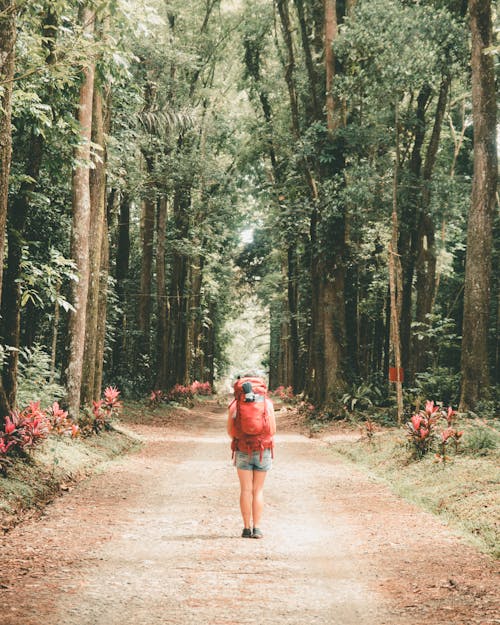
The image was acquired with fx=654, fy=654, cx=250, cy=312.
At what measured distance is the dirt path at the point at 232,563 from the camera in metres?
4.80

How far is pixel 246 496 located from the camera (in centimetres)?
729

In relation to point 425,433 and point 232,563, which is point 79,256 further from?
point 232,563

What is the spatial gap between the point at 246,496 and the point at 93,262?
30.9 feet

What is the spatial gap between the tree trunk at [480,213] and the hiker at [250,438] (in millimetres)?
7854

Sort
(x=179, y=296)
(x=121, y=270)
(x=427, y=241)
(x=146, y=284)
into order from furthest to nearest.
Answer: (x=179, y=296)
(x=121, y=270)
(x=146, y=284)
(x=427, y=241)

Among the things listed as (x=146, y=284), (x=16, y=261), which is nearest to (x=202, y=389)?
(x=146, y=284)

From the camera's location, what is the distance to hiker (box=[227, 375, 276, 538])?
725 cm

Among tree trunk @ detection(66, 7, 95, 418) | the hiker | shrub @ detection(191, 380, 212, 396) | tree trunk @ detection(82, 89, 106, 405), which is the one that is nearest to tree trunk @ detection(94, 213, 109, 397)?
tree trunk @ detection(82, 89, 106, 405)

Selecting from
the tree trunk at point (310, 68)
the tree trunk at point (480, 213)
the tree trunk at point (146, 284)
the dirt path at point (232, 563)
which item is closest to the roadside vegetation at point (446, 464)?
the dirt path at point (232, 563)

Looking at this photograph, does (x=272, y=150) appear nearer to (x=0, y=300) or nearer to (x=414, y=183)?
(x=414, y=183)

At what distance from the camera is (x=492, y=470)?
9.84 m

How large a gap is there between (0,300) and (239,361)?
2875 inches

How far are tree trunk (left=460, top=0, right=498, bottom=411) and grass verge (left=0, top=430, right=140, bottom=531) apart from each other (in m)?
7.76

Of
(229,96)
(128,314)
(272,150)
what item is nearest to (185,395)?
(128,314)
